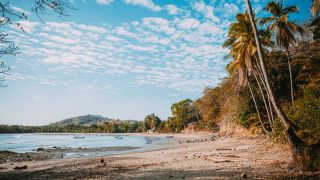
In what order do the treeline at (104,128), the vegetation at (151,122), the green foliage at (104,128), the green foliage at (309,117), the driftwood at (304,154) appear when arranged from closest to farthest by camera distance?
the driftwood at (304,154) → the green foliage at (309,117) → the vegetation at (151,122) → the treeline at (104,128) → the green foliage at (104,128)

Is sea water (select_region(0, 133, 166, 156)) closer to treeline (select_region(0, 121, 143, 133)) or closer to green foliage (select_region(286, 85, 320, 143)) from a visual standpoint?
green foliage (select_region(286, 85, 320, 143))

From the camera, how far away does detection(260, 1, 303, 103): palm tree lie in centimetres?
2319

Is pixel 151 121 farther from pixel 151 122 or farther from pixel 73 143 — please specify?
pixel 73 143

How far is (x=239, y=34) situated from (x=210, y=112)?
34.7 meters

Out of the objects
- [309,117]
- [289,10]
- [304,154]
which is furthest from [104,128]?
[304,154]

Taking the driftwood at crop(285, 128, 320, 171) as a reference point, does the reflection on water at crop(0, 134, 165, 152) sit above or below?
below

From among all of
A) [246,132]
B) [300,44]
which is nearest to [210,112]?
[246,132]

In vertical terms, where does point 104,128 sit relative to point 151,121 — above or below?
below

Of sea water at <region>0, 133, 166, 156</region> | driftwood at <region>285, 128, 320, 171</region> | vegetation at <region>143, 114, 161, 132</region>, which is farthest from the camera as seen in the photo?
vegetation at <region>143, 114, 161, 132</region>

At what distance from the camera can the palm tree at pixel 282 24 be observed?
23188 mm

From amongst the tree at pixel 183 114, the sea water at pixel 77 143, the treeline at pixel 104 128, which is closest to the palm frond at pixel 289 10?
the sea water at pixel 77 143

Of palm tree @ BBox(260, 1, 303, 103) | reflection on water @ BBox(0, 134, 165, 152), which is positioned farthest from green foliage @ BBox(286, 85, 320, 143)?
reflection on water @ BBox(0, 134, 165, 152)

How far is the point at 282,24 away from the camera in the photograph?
2333 centimetres

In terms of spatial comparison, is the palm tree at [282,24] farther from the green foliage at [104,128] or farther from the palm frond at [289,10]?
the green foliage at [104,128]
